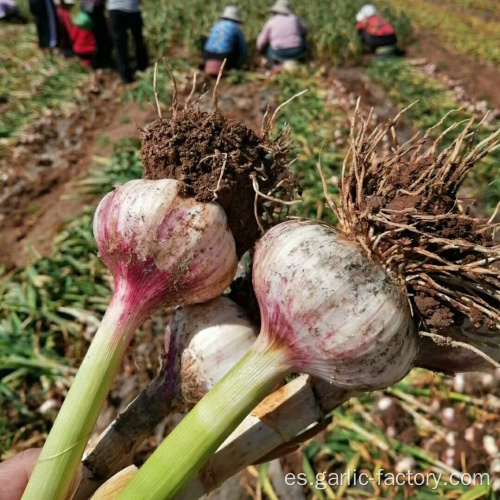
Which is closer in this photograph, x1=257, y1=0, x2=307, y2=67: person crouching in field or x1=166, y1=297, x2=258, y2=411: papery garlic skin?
x1=166, y1=297, x2=258, y2=411: papery garlic skin

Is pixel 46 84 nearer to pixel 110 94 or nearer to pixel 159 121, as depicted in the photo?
pixel 110 94

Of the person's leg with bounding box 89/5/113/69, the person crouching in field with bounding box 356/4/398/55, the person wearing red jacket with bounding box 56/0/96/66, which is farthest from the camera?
the person crouching in field with bounding box 356/4/398/55

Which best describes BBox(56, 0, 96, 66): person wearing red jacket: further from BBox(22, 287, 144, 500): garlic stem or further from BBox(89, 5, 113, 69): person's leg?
BBox(22, 287, 144, 500): garlic stem

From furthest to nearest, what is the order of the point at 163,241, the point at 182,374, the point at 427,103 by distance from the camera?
the point at 427,103 < the point at 182,374 < the point at 163,241

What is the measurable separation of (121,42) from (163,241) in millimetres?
6204

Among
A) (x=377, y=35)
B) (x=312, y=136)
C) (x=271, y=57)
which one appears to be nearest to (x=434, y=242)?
(x=312, y=136)

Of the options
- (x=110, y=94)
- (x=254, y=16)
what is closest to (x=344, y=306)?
(x=110, y=94)

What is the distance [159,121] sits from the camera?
126 cm

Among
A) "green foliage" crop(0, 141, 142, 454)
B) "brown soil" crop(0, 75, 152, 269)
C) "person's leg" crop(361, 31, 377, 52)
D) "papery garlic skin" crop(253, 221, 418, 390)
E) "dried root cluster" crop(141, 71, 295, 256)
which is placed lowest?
"green foliage" crop(0, 141, 142, 454)

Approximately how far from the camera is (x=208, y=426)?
103 cm

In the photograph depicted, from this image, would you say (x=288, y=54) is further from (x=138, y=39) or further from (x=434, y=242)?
(x=434, y=242)

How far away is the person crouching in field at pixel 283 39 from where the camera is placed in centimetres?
741

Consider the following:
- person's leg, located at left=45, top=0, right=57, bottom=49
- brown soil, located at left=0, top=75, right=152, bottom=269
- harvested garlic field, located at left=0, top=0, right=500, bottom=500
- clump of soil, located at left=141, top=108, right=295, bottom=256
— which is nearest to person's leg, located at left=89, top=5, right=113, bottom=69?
person's leg, located at left=45, top=0, right=57, bottom=49

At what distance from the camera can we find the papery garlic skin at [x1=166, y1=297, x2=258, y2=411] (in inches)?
47.1
